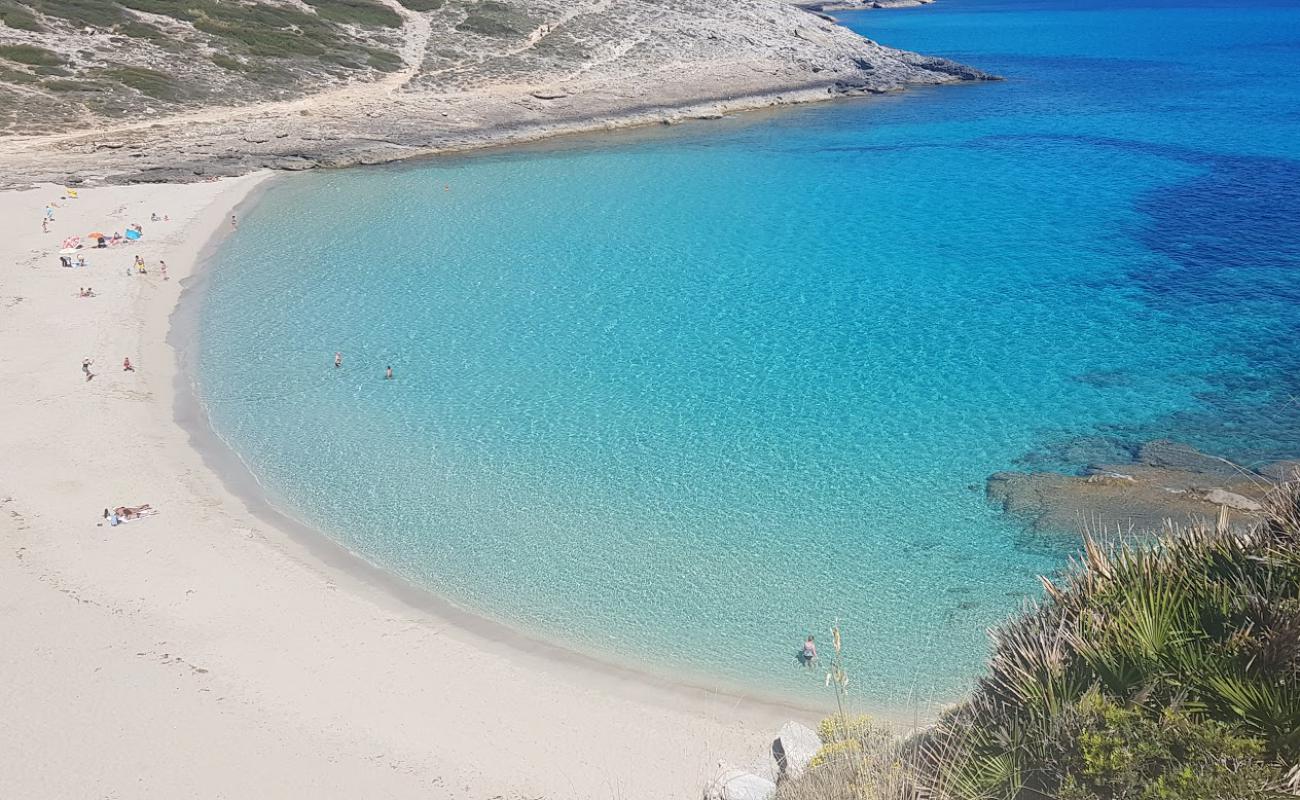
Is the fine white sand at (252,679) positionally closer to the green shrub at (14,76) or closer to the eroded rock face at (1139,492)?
the eroded rock face at (1139,492)

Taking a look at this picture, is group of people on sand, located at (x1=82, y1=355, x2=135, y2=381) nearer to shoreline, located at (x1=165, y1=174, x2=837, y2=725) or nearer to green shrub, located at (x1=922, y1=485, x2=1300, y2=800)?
shoreline, located at (x1=165, y1=174, x2=837, y2=725)

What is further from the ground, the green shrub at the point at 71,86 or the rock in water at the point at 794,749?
the green shrub at the point at 71,86

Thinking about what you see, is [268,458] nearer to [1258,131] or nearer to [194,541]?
[194,541]

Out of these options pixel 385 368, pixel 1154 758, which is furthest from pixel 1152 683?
pixel 385 368

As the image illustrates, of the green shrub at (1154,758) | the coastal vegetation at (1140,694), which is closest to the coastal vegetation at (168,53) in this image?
the coastal vegetation at (1140,694)

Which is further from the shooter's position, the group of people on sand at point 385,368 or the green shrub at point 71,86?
the green shrub at point 71,86

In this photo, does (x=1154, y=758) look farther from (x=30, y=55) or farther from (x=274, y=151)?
(x=30, y=55)

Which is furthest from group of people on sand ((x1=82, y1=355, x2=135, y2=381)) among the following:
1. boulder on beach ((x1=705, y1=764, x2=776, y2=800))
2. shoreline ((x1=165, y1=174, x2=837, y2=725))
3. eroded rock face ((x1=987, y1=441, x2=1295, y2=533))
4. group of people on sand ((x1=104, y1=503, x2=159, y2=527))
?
eroded rock face ((x1=987, y1=441, x2=1295, y2=533))
